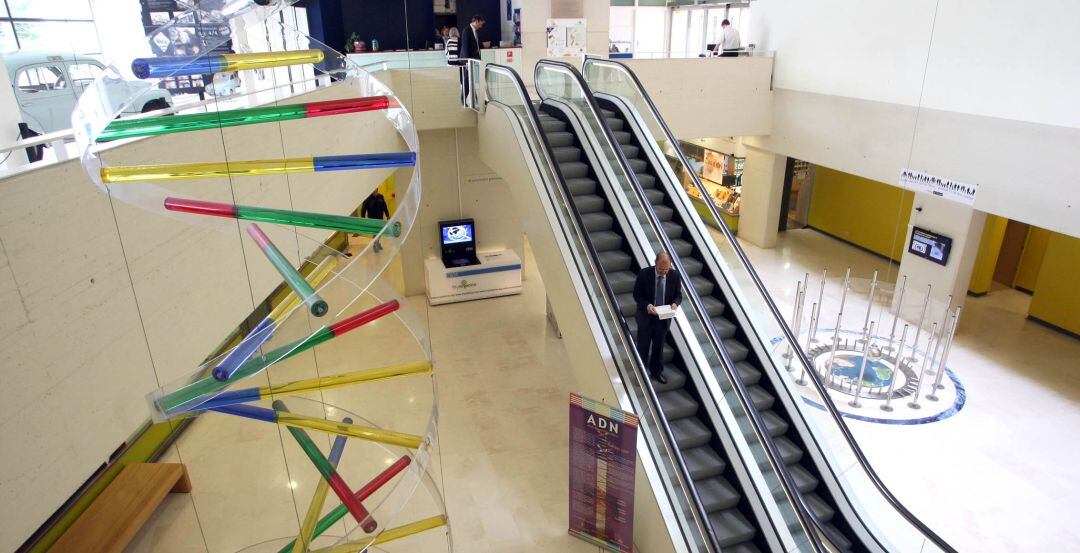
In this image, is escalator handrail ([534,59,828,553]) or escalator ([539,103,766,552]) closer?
escalator handrail ([534,59,828,553])

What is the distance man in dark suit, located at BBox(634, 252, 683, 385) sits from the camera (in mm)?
6391

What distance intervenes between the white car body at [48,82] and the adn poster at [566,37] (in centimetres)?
1004

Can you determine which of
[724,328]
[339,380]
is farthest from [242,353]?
[724,328]

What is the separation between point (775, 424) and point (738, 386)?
783mm

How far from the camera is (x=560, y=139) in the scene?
9.38 metres

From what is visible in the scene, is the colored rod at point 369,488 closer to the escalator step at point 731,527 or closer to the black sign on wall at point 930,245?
the escalator step at point 731,527

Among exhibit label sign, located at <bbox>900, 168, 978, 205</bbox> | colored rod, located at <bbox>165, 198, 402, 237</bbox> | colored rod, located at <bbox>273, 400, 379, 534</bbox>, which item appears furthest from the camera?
exhibit label sign, located at <bbox>900, 168, 978, 205</bbox>

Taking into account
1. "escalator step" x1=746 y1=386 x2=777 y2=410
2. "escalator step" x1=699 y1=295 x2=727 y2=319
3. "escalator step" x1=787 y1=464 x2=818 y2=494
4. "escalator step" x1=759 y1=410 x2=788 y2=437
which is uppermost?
"escalator step" x1=699 y1=295 x2=727 y2=319

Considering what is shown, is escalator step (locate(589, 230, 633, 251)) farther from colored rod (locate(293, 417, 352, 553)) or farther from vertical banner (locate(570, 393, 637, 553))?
colored rod (locate(293, 417, 352, 553))

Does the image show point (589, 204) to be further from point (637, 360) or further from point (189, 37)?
point (189, 37)

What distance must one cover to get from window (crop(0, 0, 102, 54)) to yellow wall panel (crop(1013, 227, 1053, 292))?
1637cm

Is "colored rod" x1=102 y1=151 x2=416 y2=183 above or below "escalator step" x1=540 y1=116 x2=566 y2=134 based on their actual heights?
above

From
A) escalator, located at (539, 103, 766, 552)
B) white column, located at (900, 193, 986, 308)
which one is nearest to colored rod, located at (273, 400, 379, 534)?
escalator, located at (539, 103, 766, 552)

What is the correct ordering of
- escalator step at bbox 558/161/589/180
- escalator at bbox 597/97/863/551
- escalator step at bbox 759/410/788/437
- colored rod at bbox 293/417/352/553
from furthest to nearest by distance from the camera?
escalator step at bbox 558/161/589/180 < escalator step at bbox 759/410/788/437 < escalator at bbox 597/97/863/551 < colored rod at bbox 293/417/352/553
